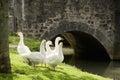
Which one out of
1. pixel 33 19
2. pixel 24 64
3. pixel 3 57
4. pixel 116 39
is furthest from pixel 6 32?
pixel 116 39

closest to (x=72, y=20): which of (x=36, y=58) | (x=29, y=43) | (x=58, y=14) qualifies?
(x=58, y=14)

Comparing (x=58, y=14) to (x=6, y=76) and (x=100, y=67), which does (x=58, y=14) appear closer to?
(x=100, y=67)

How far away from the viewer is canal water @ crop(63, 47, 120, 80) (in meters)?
21.3

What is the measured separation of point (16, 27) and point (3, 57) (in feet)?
43.0

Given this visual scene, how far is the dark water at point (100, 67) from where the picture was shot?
21.2m

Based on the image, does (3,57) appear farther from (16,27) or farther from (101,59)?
(101,59)

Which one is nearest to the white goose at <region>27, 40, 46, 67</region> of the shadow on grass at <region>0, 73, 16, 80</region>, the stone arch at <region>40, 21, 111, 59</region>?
the shadow on grass at <region>0, 73, 16, 80</region>

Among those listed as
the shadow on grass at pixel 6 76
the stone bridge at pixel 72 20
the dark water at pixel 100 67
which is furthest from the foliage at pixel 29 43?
the shadow on grass at pixel 6 76

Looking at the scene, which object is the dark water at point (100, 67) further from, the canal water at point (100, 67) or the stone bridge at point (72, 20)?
the stone bridge at point (72, 20)

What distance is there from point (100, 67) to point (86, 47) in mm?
5365

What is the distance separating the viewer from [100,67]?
23375 mm

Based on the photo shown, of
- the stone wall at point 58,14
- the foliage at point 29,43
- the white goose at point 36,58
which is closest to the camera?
the white goose at point 36,58

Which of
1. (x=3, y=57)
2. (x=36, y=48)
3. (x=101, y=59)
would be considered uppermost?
(x=3, y=57)

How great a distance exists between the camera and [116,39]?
25.4 m
